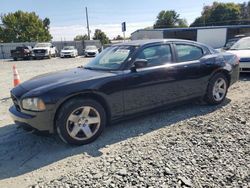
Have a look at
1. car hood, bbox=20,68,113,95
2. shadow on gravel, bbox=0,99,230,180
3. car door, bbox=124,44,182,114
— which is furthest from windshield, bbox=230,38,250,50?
car hood, bbox=20,68,113,95

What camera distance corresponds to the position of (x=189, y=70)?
4965 mm

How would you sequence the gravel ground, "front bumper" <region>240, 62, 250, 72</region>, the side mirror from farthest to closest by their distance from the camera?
"front bumper" <region>240, 62, 250, 72</region> < the side mirror < the gravel ground

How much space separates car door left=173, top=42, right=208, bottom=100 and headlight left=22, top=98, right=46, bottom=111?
2.61 m

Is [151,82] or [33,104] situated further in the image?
[151,82]

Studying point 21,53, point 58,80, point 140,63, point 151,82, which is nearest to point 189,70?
point 151,82

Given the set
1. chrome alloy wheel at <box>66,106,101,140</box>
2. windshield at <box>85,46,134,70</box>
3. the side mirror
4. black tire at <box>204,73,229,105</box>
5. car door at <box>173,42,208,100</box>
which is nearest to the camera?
chrome alloy wheel at <box>66,106,101,140</box>

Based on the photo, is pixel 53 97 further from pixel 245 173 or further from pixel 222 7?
pixel 222 7

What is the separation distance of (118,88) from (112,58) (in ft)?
2.63

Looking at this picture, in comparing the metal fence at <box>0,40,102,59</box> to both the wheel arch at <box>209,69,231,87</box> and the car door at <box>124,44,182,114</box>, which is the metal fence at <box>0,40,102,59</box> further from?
the car door at <box>124,44,182,114</box>

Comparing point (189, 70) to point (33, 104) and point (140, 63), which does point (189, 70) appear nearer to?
point (140, 63)

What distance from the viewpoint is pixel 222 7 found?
77375 mm

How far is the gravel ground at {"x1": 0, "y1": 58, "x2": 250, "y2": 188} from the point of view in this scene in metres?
2.83

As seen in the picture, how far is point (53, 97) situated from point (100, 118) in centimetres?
84

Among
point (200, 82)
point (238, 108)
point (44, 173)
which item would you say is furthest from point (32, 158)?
point (238, 108)
